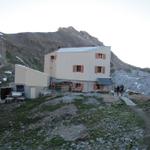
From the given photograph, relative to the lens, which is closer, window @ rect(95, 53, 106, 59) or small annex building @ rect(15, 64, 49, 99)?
small annex building @ rect(15, 64, 49, 99)

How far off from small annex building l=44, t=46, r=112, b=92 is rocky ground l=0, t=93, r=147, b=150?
518 inches

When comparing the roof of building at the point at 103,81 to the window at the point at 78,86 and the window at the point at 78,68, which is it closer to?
the window at the point at 78,86

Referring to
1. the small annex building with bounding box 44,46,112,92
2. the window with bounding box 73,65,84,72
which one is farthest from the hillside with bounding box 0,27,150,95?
the window with bounding box 73,65,84,72

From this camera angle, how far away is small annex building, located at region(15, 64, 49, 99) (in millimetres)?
61881

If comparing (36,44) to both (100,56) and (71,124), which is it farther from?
(71,124)

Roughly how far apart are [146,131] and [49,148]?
337 inches

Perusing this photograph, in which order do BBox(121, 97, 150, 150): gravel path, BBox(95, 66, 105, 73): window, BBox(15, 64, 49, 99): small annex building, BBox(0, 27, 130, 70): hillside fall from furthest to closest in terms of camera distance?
BBox(0, 27, 130, 70): hillside < BBox(95, 66, 105, 73): window < BBox(15, 64, 49, 99): small annex building < BBox(121, 97, 150, 150): gravel path

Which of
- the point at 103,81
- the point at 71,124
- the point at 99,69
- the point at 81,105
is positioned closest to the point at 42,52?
the point at 99,69

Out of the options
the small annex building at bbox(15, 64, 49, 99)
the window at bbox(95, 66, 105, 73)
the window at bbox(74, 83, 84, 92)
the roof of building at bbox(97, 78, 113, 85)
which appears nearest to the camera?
the small annex building at bbox(15, 64, 49, 99)

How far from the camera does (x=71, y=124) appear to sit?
40.9 meters

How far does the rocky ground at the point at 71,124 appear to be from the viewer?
33.8 m

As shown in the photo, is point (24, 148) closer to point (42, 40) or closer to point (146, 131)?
point (146, 131)

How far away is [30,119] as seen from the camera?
152 feet

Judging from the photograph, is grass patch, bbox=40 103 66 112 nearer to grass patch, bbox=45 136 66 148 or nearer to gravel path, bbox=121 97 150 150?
gravel path, bbox=121 97 150 150
